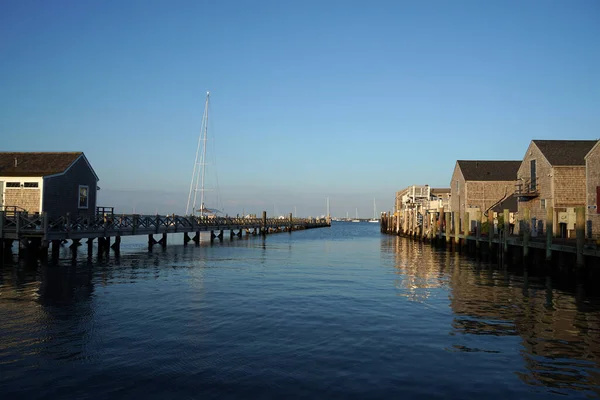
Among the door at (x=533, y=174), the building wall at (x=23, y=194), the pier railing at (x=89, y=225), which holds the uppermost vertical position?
the door at (x=533, y=174)

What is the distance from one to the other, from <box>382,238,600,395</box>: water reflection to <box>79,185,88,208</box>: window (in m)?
26.0

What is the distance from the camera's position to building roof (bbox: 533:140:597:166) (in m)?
35.4

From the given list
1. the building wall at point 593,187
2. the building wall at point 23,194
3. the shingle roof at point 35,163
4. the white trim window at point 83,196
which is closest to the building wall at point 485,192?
the building wall at point 593,187

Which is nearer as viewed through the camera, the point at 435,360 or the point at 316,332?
the point at 435,360

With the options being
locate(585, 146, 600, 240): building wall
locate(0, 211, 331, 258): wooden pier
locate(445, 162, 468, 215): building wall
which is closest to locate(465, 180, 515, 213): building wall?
locate(445, 162, 468, 215): building wall

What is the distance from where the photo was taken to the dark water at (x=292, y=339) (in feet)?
27.9

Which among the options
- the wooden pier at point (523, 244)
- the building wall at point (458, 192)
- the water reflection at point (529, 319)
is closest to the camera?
the water reflection at point (529, 319)

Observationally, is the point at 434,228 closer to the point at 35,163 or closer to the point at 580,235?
the point at 580,235

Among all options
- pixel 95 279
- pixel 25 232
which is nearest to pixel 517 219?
pixel 95 279

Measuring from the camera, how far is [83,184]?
37.9m

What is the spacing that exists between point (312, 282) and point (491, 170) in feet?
131

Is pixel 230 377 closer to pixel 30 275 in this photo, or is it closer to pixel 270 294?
pixel 270 294

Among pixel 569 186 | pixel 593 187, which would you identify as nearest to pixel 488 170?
pixel 569 186

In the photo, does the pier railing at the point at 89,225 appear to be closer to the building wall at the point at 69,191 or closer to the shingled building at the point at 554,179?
the building wall at the point at 69,191
